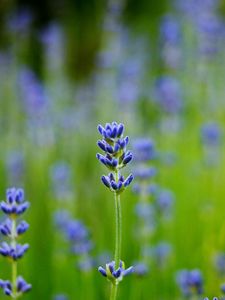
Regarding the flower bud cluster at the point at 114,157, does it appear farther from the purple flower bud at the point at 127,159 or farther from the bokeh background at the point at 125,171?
the bokeh background at the point at 125,171

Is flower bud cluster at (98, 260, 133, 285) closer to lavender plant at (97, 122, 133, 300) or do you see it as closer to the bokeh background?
lavender plant at (97, 122, 133, 300)

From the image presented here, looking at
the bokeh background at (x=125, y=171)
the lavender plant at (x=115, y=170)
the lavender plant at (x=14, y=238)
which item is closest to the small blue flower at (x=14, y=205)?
the lavender plant at (x=14, y=238)

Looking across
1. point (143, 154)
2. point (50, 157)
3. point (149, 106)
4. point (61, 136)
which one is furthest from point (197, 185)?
point (149, 106)

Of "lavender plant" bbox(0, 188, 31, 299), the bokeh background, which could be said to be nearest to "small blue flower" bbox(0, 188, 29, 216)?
"lavender plant" bbox(0, 188, 31, 299)

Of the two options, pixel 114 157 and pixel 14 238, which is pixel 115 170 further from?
pixel 14 238

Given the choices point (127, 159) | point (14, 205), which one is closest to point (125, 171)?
point (14, 205)

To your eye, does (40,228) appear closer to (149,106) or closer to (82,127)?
(82,127)
